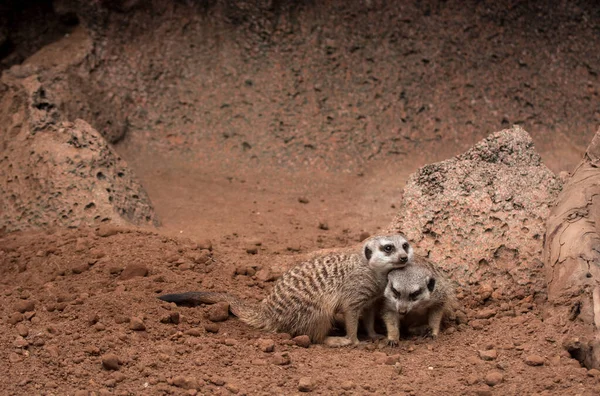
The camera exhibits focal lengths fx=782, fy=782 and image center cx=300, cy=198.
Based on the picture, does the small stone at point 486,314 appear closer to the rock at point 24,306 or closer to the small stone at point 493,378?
the small stone at point 493,378

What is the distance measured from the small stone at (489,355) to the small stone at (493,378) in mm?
161

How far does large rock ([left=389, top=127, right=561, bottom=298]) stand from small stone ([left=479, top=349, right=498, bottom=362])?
58 cm

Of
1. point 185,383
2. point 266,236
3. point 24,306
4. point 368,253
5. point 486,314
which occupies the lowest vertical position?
point 185,383

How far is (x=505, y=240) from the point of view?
3482 millimetres

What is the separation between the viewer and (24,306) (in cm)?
327

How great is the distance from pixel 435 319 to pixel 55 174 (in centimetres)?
242

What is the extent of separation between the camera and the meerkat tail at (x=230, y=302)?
3.29 metres

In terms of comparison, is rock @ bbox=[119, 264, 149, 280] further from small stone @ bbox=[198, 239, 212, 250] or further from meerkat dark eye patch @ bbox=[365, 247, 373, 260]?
meerkat dark eye patch @ bbox=[365, 247, 373, 260]

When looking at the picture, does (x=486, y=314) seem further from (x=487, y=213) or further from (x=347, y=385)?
(x=347, y=385)

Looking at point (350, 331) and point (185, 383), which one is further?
point (350, 331)

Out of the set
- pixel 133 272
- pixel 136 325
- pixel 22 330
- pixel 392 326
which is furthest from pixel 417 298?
pixel 22 330

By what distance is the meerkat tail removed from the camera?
3295 millimetres

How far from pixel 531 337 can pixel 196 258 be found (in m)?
1.66

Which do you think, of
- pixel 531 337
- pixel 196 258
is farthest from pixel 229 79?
pixel 531 337
